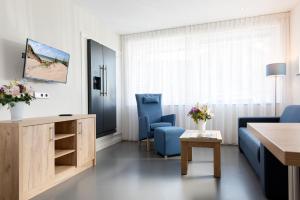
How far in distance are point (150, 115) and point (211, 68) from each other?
67.2 inches

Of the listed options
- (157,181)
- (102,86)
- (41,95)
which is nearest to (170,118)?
(102,86)

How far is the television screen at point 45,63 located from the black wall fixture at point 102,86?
2.66ft

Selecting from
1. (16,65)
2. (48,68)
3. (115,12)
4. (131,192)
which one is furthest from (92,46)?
(131,192)

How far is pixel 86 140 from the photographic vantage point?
338 cm

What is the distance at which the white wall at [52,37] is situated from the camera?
268 centimetres

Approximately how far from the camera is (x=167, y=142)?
3879mm

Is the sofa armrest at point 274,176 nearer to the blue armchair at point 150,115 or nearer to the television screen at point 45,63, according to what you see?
the blue armchair at point 150,115

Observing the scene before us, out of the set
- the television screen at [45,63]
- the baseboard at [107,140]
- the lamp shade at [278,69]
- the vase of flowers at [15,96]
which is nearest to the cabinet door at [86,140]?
the television screen at [45,63]

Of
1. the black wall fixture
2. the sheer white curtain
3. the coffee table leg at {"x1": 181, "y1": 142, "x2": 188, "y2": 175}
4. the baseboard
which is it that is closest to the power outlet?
the black wall fixture

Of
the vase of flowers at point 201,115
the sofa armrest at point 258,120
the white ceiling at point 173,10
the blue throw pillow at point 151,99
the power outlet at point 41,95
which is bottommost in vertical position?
the sofa armrest at point 258,120

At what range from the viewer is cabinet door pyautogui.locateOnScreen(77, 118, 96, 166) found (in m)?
3.19

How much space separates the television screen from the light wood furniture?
676mm

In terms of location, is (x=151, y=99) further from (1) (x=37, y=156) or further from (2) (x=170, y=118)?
(1) (x=37, y=156)

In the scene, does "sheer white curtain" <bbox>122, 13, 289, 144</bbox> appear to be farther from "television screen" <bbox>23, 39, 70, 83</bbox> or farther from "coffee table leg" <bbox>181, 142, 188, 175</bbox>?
"television screen" <bbox>23, 39, 70, 83</bbox>
